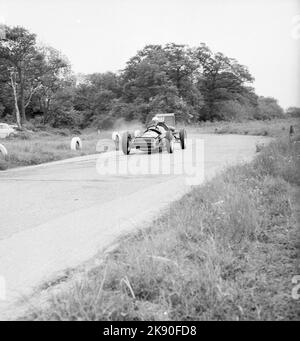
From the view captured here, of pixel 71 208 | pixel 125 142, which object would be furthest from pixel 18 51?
pixel 71 208

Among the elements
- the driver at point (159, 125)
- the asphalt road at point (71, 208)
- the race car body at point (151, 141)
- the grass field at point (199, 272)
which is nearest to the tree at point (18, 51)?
the driver at point (159, 125)

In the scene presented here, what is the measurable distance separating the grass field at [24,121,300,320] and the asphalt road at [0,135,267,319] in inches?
19.0

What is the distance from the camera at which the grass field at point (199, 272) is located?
9.62ft

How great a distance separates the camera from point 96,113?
172 feet

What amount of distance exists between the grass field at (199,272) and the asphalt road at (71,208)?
0.48 m

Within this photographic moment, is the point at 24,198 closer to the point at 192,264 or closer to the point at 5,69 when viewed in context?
the point at 192,264

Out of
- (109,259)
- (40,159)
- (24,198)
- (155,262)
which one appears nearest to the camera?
(155,262)

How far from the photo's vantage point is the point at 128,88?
4547cm

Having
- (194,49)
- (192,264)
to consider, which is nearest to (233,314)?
(192,264)

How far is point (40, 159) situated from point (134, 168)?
432 centimetres

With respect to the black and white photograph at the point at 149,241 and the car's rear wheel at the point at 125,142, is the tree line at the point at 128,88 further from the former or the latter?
the black and white photograph at the point at 149,241

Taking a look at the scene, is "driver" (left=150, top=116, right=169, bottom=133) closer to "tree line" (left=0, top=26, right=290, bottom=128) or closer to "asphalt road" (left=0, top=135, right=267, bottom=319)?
"asphalt road" (left=0, top=135, right=267, bottom=319)

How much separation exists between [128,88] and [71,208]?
39628 mm

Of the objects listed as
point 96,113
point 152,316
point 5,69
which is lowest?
point 152,316
